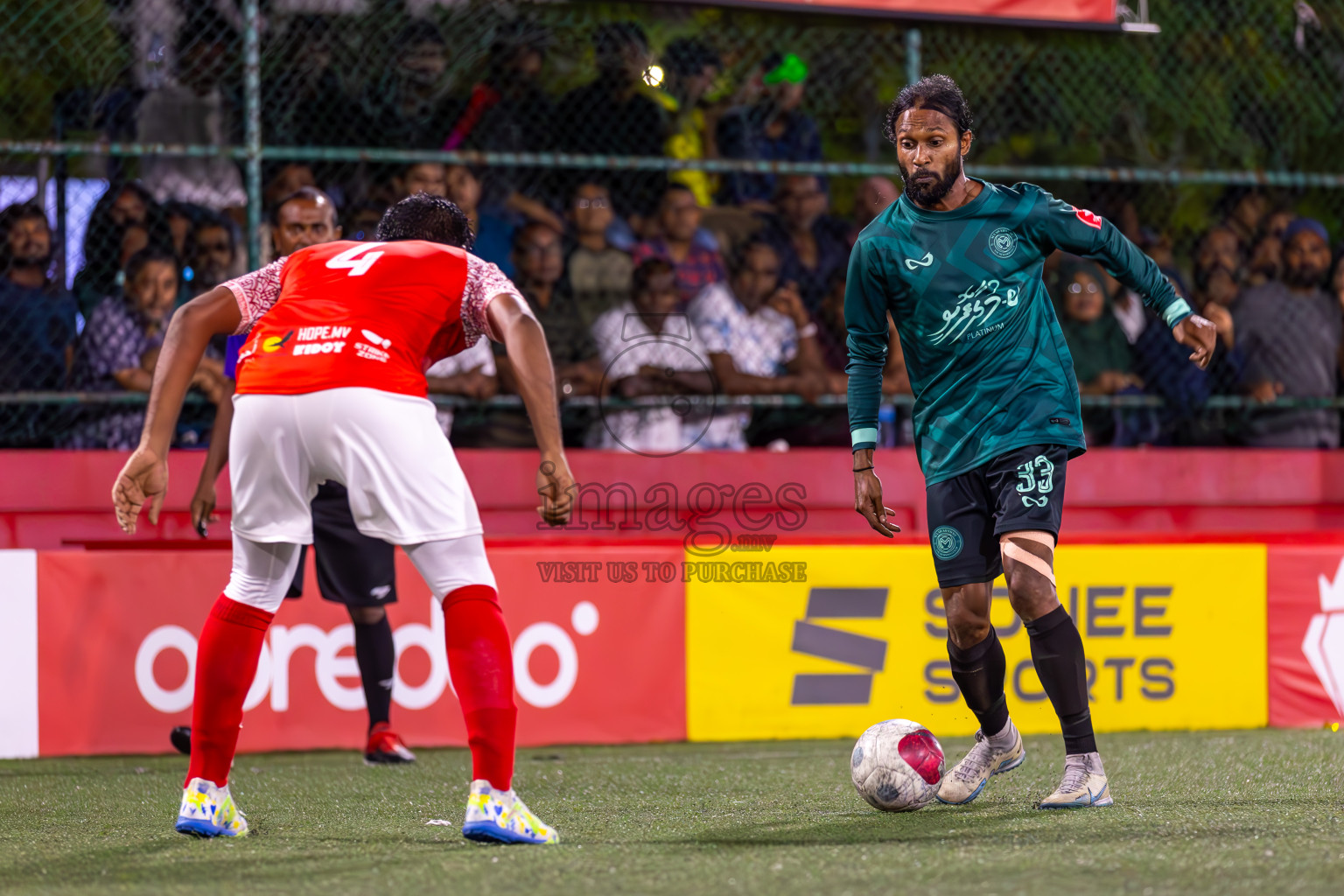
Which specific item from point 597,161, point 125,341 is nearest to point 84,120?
point 125,341

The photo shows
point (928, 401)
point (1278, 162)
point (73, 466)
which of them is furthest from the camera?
point (1278, 162)

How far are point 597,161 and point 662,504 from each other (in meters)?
1.76

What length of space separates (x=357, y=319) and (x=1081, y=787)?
2.51 m

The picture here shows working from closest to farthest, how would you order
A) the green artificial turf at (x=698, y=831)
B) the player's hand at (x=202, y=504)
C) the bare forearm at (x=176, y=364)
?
the green artificial turf at (x=698, y=831), the bare forearm at (x=176, y=364), the player's hand at (x=202, y=504)

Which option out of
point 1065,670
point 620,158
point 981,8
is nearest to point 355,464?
point 1065,670

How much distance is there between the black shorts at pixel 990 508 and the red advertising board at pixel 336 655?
270cm

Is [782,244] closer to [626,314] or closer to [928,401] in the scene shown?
[626,314]

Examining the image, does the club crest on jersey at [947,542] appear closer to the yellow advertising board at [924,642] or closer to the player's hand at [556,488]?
the player's hand at [556,488]

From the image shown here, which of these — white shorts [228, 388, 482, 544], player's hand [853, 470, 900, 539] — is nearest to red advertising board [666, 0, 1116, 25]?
player's hand [853, 470, 900, 539]

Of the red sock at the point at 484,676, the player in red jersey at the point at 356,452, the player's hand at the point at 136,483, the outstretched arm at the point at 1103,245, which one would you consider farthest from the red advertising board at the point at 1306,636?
the player's hand at the point at 136,483

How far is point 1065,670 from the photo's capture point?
4.57 m

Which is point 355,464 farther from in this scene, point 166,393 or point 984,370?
point 984,370

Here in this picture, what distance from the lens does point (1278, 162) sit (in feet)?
31.5

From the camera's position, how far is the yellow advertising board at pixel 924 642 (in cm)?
723
